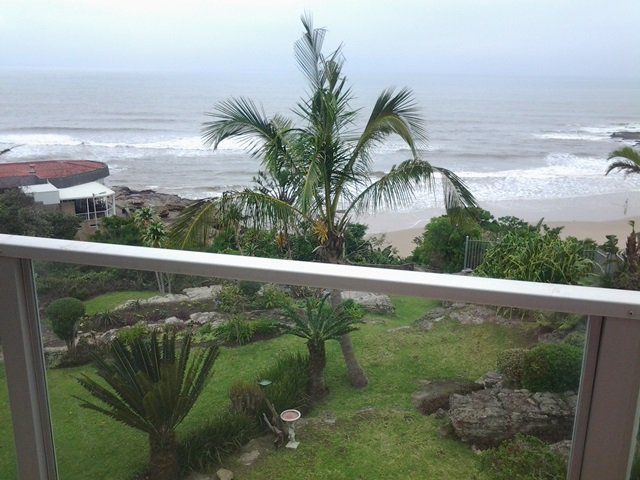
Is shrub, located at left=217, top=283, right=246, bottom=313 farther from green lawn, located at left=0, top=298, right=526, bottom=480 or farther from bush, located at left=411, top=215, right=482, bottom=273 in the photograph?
bush, located at left=411, top=215, right=482, bottom=273

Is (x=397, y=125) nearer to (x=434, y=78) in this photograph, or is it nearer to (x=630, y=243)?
(x=630, y=243)

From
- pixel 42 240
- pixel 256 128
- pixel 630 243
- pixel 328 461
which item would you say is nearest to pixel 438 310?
pixel 328 461

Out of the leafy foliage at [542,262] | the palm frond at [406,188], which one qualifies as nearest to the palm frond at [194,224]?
the palm frond at [406,188]

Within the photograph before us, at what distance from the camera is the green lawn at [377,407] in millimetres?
1120

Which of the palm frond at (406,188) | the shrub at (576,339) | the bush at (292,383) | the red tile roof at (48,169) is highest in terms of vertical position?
the shrub at (576,339)

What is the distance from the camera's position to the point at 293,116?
26203 millimetres

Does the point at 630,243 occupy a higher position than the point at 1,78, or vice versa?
the point at 1,78

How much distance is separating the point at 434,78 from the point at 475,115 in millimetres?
22512

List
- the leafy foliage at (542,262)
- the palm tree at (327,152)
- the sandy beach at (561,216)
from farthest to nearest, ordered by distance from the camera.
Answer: the sandy beach at (561,216) < the leafy foliage at (542,262) < the palm tree at (327,152)

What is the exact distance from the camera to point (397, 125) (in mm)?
7980

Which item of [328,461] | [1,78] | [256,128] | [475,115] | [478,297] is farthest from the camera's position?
[1,78]

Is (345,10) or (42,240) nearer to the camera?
(42,240)

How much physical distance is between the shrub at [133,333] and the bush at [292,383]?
0.27m

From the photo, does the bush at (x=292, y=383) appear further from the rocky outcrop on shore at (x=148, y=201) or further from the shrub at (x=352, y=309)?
the rocky outcrop on shore at (x=148, y=201)
